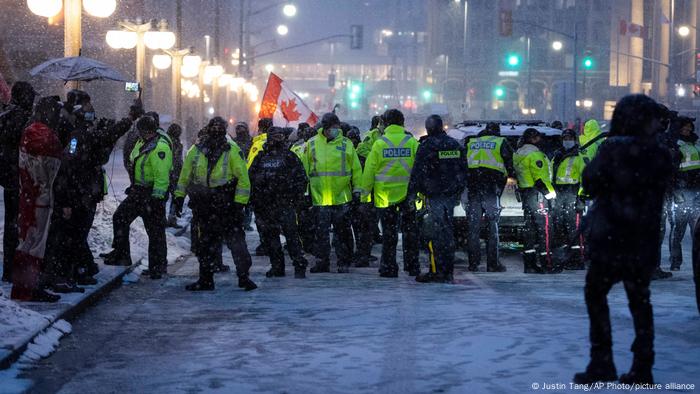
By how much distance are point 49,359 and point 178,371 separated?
3.99ft

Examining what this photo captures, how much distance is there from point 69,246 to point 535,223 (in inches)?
231

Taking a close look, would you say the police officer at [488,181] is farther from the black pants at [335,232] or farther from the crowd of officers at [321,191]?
the black pants at [335,232]

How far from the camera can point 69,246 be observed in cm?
1235

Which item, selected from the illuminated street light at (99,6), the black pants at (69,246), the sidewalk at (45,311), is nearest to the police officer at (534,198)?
the sidewalk at (45,311)

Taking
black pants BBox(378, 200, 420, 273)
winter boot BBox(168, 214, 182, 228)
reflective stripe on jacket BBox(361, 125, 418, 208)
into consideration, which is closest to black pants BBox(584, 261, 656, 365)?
black pants BBox(378, 200, 420, 273)

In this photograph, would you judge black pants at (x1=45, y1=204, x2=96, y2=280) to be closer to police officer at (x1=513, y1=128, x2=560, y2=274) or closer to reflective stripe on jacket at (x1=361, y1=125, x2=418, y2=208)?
reflective stripe on jacket at (x1=361, y1=125, x2=418, y2=208)

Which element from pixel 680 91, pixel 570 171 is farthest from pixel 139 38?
pixel 680 91

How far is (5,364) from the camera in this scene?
838cm

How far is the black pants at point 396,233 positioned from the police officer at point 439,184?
1.76 ft

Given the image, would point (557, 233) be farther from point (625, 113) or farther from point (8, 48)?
point (8, 48)

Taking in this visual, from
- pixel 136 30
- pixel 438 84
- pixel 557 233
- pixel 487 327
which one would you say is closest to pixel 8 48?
pixel 136 30

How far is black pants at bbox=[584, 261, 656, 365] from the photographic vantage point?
7.51 meters

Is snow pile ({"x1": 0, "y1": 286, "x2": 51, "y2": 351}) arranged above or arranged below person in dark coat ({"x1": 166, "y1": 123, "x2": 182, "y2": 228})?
below

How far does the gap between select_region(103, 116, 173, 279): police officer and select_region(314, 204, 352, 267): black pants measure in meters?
1.91
